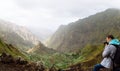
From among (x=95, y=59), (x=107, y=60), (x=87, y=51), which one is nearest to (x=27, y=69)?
(x=107, y=60)

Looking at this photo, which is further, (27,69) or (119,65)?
(27,69)

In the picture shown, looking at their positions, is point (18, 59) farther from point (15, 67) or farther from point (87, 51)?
point (87, 51)

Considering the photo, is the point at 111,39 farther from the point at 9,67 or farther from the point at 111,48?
the point at 9,67

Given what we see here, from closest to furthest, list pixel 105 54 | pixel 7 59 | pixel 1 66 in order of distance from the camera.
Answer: pixel 105 54 → pixel 1 66 → pixel 7 59

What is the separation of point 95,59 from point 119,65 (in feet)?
353

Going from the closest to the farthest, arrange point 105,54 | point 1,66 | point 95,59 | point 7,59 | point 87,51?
point 105,54 < point 1,66 < point 7,59 < point 95,59 < point 87,51

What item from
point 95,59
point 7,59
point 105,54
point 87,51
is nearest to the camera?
point 105,54

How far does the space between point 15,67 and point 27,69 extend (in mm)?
1004

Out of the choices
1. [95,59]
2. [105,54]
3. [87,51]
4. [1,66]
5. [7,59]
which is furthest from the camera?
[87,51]

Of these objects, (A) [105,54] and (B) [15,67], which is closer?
(A) [105,54]

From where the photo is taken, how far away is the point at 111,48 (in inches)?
639

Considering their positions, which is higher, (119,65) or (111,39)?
(111,39)

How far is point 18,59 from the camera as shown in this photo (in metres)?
29.1

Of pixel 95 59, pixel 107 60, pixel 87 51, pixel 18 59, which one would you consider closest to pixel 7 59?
pixel 18 59
